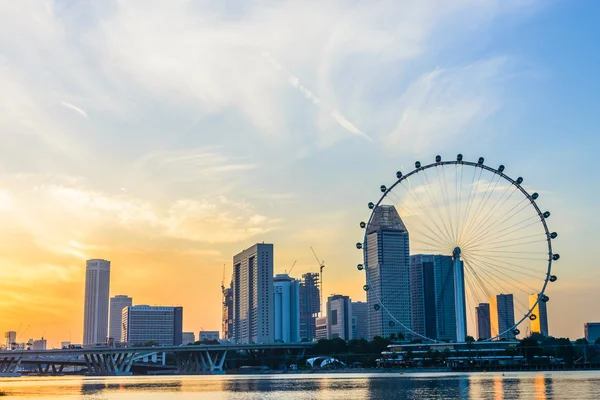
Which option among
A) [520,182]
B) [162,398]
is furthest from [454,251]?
[162,398]

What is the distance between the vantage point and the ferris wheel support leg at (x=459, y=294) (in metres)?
151

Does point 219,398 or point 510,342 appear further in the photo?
point 510,342

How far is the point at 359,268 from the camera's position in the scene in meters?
150

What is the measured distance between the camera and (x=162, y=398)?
99750 mm

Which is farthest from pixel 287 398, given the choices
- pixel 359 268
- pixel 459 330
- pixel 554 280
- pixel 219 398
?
pixel 459 330

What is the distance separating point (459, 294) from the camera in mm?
156125

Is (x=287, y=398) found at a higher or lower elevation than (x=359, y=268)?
lower

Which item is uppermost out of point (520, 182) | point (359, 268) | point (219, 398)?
point (520, 182)

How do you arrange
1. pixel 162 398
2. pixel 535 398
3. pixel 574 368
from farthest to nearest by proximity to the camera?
pixel 574 368 < pixel 162 398 < pixel 535 398

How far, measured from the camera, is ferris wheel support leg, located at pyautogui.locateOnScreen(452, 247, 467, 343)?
495ft

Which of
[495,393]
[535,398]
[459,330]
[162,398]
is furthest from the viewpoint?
[459,330]

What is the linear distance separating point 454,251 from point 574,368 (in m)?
63.8

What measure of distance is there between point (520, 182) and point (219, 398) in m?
69.4

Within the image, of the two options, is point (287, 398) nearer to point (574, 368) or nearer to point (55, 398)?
point (55, 398)
